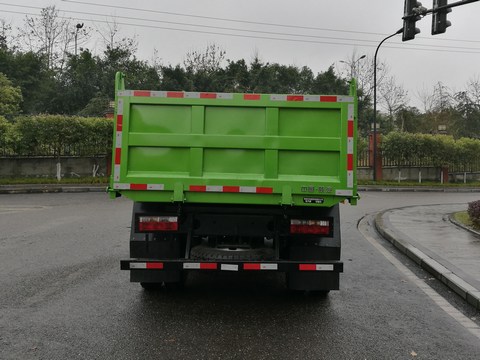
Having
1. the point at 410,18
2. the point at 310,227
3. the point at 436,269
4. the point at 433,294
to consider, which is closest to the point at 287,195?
the point at 310,227

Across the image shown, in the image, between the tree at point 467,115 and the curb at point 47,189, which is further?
the tree at point 467,115

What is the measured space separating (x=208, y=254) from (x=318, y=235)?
3.96ft

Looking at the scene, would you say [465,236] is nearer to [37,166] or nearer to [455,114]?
[37,166]

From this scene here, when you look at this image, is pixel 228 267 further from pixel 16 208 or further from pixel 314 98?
pixel 16 208

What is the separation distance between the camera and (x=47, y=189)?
19.4 meters

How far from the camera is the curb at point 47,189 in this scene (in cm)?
1892

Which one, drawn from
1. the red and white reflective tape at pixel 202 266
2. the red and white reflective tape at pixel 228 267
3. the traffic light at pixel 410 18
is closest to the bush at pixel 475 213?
the traffic light at pixel 410 18

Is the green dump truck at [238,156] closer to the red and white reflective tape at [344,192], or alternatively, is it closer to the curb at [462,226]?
the red and white reflective tape at [344,192]

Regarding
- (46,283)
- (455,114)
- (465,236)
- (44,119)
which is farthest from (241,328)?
(455,114)

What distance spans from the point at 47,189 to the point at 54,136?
4.18m

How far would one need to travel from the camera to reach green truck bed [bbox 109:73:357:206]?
173 inches

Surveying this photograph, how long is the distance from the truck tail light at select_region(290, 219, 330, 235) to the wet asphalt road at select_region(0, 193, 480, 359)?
88cm

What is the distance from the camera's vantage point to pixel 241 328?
161 inches

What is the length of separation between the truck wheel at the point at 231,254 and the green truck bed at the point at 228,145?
605 millimetres
